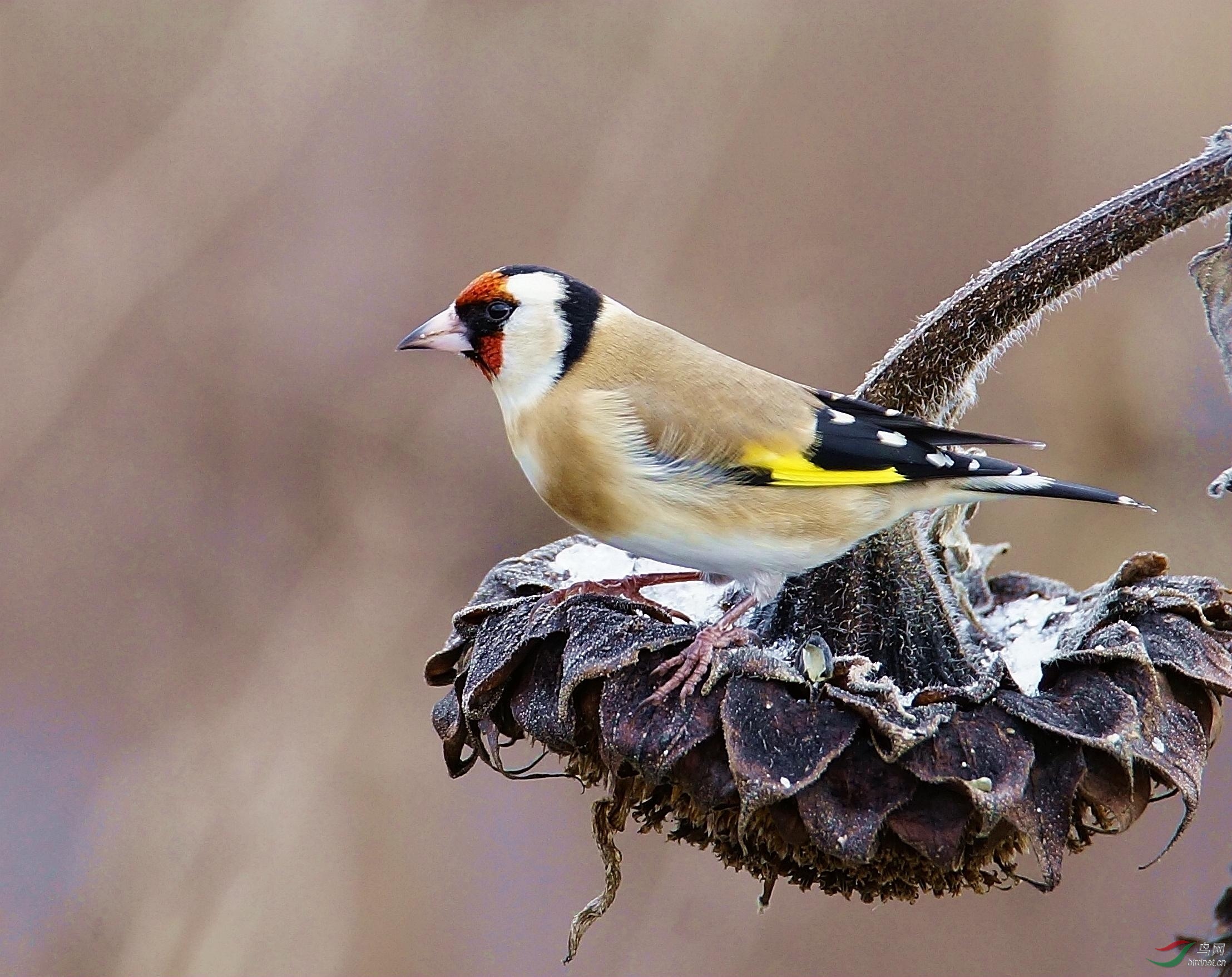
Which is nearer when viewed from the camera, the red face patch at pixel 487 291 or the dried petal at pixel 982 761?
the dried petal at pixel 982 761

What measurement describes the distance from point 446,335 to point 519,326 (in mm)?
173

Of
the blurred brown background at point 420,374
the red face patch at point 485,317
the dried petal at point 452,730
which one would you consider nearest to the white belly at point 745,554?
the dried petal at point 452,730

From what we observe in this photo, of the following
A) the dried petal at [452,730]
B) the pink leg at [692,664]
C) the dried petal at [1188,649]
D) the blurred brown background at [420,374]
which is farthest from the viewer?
the blurred brown background at [420,374]

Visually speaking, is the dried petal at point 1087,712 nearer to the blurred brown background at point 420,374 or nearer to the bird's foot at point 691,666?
the bird's foot at point 691,666

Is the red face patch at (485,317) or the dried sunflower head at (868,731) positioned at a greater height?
the red face patch at (485,317)

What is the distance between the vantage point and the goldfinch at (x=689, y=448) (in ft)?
9.05

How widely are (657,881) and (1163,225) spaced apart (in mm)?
3413

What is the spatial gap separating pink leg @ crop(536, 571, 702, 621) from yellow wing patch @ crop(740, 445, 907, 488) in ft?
1.08

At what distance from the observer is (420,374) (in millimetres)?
5188

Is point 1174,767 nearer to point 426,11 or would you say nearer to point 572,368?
point 572,368

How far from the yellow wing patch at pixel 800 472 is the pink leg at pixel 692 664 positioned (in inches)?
20.5

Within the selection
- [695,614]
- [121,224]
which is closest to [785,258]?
[121,224]

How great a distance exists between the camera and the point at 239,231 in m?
5.50

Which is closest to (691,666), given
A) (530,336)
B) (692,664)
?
(692,664)
